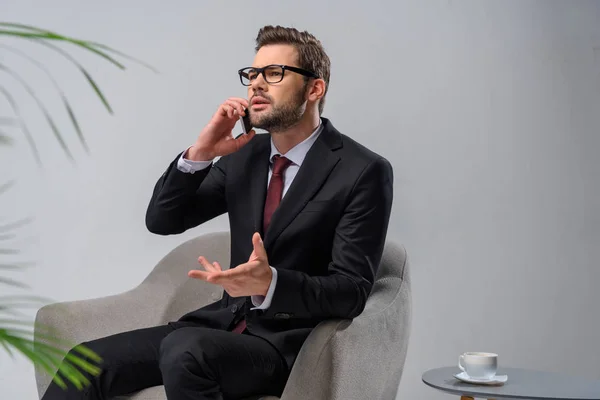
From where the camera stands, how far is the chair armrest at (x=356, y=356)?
5.94 ft

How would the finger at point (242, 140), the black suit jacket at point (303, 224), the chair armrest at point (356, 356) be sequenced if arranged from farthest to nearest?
the finger at point (242, 140) < the black suit jacket at point (303, 224) < the chair armrest at point (356, 356)

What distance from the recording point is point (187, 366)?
5.73 feet

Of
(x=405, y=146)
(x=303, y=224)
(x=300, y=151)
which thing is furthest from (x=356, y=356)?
(x=405, y=146)

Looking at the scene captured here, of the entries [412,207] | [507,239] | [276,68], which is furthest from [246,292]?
[507,239]

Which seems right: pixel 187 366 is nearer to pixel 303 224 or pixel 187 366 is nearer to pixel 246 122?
pixel 303 224

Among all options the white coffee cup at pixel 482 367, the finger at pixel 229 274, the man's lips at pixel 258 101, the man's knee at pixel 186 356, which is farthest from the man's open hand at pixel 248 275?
the white coffee cup at pixel 482 367

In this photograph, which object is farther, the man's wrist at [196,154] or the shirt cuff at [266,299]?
the man's wrist at [196,154]

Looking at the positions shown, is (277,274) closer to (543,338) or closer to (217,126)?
(217,126)

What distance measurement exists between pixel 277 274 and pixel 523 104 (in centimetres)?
211

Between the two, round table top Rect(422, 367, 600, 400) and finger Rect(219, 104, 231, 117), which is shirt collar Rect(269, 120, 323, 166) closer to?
finger Rect(219, 104, 231, 117)

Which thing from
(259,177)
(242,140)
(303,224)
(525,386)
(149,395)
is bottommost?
(525,386)

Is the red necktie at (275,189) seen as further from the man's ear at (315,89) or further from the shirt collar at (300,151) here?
the man's ear at (315,89)

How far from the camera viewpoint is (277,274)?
72.9 inches

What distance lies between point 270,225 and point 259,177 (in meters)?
0.17
